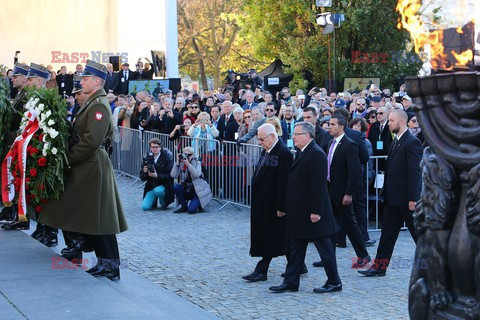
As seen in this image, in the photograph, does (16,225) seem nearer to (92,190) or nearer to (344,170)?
(92,190)

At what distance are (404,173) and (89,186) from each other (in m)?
3.68

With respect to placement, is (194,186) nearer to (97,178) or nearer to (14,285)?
(97,178)

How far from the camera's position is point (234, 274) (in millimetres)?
10164

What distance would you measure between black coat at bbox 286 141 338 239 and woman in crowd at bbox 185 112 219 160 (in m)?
7.31

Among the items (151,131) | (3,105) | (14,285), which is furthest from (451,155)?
(151,131)

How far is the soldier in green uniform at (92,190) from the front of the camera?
336 inches

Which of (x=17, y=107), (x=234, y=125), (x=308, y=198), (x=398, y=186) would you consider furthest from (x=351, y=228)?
(x=234, y=125)

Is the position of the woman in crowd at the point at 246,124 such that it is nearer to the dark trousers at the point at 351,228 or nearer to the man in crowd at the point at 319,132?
the man in crowd at the point at 319,132

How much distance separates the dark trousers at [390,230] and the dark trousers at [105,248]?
3.12m

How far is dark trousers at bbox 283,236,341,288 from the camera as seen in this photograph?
904 centimetres

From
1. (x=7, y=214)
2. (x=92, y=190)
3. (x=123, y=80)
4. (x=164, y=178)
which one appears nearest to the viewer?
(x=92, y=190)

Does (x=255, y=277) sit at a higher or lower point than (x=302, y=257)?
lower

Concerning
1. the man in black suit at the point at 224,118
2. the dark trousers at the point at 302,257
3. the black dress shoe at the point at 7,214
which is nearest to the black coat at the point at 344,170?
the dark trousers at the point at 302,257

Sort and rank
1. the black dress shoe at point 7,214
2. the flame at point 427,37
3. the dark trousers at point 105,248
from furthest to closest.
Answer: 1. the black dress shoe at point 7,214
2. the dark trousers at point 105,248
3. the flame at point 427,37
